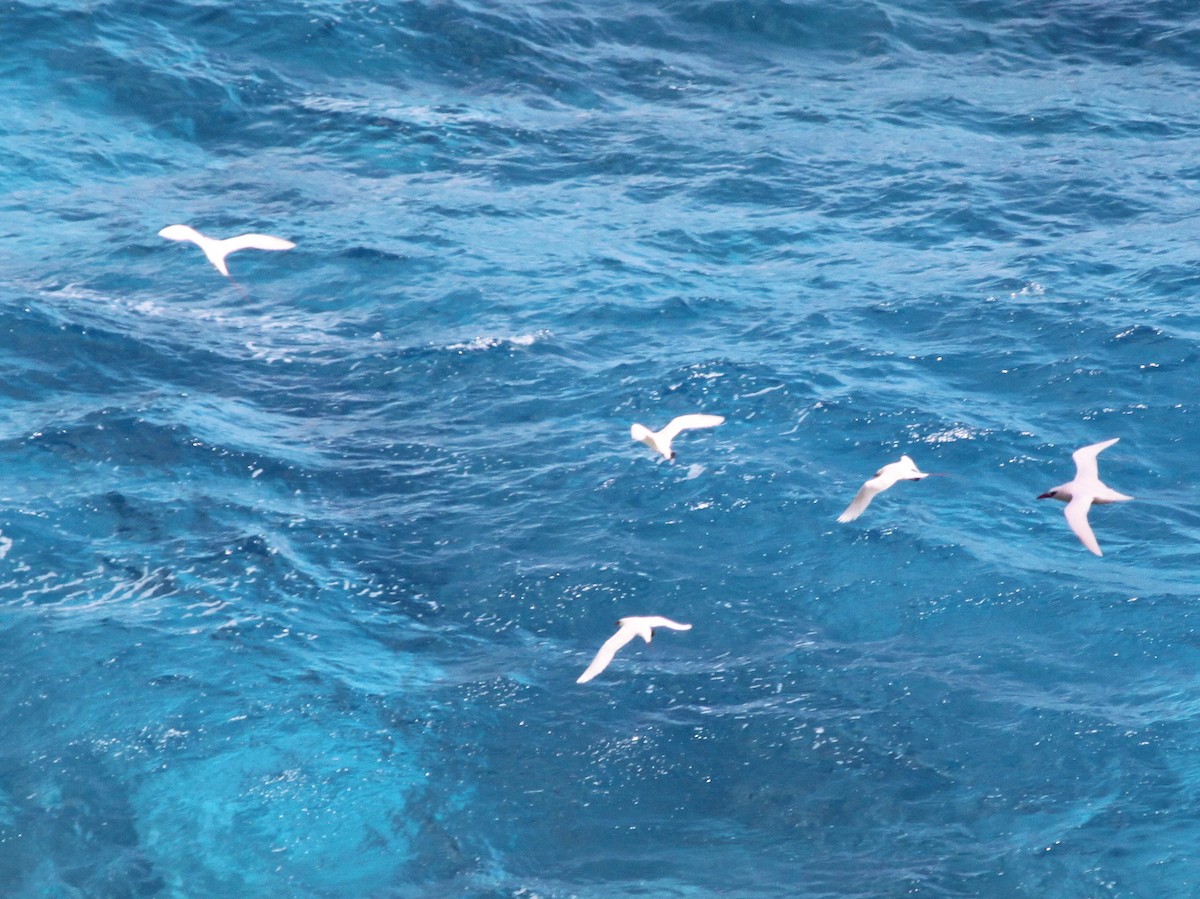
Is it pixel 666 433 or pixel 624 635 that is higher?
pixel 666 433

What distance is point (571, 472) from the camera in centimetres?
1142

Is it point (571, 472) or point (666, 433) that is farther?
point (571, 472)

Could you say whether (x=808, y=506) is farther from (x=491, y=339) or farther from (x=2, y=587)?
(x=2, y=587)

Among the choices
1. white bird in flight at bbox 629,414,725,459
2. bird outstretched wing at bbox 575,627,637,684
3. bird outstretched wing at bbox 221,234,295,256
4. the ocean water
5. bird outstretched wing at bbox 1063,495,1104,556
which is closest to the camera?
bird outstretched wing at bbox 1063,495,1104,556

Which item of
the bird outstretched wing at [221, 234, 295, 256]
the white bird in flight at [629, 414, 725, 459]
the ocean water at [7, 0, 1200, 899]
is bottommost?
the ocean water at [7, 0, 1200, 899]

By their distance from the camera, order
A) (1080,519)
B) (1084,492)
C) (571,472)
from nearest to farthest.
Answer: (1080,519) < (1084,492) < (571,472)

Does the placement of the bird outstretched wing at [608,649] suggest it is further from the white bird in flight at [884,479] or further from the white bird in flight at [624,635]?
the white bird in flight at [884,479]

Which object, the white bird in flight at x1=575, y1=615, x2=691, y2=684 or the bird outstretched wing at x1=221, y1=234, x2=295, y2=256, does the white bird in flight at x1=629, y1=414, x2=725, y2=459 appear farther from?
the bird outstretched wing at x1=221, y1=234, x2=295, y2=256

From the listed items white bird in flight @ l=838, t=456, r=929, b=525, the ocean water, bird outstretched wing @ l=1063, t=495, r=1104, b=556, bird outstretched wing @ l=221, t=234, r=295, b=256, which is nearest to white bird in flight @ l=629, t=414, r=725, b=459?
white bird in flight @ l=838, t=456, r=929, b=525

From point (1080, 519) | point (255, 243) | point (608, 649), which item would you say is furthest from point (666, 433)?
point (255, 243)

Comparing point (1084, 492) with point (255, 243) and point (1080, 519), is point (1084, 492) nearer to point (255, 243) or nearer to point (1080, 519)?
point (1080, 519)

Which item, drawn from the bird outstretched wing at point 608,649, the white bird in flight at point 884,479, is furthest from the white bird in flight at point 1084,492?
the bird outstretched wing at point 608,649

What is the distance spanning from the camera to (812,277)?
1442 centimetres

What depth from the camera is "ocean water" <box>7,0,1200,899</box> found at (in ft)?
28.4
